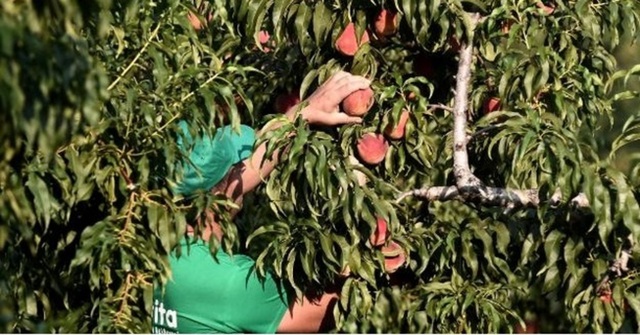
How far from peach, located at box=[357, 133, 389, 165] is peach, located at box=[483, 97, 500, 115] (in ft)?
1.20

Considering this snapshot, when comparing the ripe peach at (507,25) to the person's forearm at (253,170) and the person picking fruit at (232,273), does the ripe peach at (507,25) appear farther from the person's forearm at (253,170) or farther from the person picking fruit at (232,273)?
the person's forearm at (253,170)

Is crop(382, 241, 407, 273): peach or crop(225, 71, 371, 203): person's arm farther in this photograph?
crop(382, 241, 407, 273): peach

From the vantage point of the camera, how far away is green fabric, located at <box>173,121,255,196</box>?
4.90 m

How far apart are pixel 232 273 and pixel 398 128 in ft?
2.17

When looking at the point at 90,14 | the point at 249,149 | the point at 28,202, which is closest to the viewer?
the point at 90,14

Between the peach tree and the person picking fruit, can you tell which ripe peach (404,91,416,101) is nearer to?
the peach tree

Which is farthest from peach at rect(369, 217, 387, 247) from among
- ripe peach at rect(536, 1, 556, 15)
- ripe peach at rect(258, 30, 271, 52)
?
ripe peach at rect(258, 30, 271, 52)

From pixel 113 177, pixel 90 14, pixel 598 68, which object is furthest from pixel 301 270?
pixel 90 14

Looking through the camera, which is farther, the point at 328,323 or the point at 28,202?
the point at 328,323

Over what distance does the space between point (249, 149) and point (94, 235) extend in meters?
0.68

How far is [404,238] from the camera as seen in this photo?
204 inches

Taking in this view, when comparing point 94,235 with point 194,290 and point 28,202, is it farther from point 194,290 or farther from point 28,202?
point 194,290

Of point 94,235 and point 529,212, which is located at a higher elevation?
point 94,235

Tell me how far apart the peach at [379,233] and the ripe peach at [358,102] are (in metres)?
0.32
